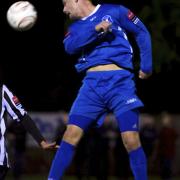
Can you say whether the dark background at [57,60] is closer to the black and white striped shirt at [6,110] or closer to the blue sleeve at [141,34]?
the black and white striped shirt at [6,110]

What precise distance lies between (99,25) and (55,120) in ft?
68.8

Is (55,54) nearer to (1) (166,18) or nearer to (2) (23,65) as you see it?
(2) (23,65)

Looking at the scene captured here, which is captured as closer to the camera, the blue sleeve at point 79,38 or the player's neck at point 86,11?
the blue sleeve at point 79,38

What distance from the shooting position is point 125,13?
30.0ft

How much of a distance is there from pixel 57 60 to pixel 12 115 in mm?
18700

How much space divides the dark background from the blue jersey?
33.8 inches

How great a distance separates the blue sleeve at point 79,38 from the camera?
902 centimetres

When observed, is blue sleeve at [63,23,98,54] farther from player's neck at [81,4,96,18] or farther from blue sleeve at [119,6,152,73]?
blue sleeve at [119,6,152,73]

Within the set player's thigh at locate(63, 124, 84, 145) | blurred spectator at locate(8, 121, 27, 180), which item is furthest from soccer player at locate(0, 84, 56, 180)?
blurred spectator at locate(8, 121, 27, 180)

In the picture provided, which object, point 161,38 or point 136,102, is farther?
point 161,38

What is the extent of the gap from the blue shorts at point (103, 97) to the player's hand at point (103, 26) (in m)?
0.46

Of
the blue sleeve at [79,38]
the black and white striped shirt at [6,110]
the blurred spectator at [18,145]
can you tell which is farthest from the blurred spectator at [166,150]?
the black and white striped shirt at [6,110]

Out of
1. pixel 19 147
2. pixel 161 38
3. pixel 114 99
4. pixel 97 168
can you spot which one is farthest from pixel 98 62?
pixel 19 147

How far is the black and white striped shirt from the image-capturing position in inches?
339
